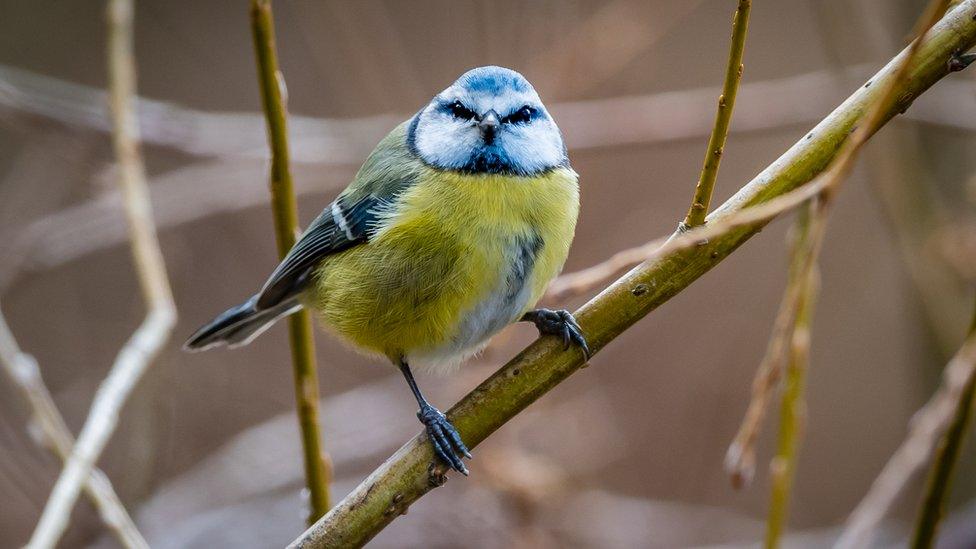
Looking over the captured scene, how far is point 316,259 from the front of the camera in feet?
7.95

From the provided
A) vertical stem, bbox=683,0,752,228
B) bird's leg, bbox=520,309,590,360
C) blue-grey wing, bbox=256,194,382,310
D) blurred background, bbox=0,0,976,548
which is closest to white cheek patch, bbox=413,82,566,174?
blue-grey wing, bbox=256,194,382,310

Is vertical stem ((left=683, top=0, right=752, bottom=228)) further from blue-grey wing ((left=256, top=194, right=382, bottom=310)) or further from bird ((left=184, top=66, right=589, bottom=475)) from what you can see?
blue-grey wing ((left=256, top=194, right=382, bottom=310))

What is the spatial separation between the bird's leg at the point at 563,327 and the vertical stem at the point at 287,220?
0.47 meters

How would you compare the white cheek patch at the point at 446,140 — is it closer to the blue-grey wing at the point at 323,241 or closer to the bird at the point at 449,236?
the bird at the point at 449,236

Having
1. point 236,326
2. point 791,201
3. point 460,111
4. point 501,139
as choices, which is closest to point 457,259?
point 501,139

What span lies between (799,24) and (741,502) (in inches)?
96.6

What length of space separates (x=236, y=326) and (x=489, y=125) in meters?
0.96

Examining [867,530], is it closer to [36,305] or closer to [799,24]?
[36,305]

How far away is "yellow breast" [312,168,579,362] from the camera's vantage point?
6.63ft

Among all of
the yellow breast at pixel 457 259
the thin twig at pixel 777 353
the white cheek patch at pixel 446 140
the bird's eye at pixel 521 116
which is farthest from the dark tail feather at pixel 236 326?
the thin twig at pixel 777 353

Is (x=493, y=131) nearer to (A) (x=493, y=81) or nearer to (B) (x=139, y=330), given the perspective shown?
(A) (x=493, y=81)

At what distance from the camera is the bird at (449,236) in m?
2.03

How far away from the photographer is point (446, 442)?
169cm

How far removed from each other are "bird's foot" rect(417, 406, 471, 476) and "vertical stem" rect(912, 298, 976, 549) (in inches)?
32.4
